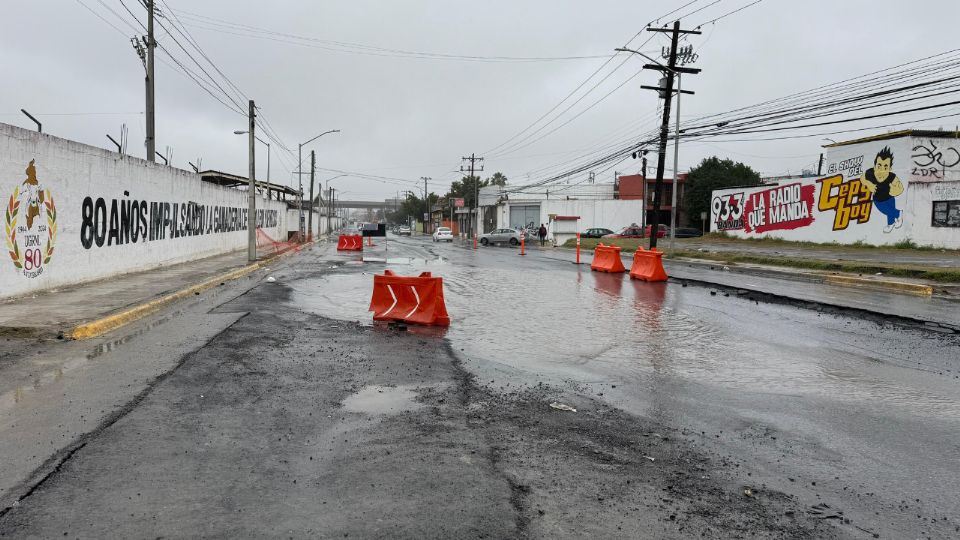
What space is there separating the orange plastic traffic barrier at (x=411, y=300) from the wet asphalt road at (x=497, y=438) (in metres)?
0.85

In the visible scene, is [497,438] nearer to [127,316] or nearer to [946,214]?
[127,316]

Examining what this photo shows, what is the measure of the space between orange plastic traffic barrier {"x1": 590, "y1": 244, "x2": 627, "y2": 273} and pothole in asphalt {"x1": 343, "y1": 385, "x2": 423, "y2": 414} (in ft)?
58.8

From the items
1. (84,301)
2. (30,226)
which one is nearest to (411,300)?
(84,301)

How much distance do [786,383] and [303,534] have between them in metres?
5.71

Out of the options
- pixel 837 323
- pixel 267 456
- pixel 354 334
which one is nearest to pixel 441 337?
pixel 354 334

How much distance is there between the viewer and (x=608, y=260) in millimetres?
24172

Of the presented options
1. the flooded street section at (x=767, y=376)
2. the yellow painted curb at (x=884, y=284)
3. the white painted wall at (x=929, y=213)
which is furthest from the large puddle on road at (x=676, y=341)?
the white painted wall at (x=929, y=213)

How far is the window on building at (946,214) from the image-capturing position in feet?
103

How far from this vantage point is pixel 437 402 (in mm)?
6012

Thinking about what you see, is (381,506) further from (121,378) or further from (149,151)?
(149,151)

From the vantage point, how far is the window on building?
31250 millimetres

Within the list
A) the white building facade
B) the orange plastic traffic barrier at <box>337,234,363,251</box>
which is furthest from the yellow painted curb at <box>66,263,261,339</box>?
the white building facade

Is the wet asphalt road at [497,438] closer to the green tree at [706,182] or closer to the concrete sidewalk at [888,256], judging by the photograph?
the concrete sidewalk at [888,256]

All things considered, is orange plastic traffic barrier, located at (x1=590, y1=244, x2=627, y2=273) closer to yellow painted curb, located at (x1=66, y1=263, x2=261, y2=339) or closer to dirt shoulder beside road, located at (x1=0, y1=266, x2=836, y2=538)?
yellow painted curb, located at (x1=66, y1=263, x2=261, y2=339)
